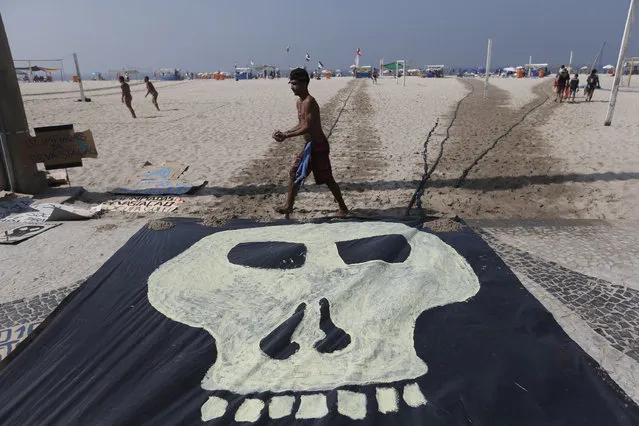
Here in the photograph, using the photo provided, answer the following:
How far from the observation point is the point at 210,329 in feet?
8.39

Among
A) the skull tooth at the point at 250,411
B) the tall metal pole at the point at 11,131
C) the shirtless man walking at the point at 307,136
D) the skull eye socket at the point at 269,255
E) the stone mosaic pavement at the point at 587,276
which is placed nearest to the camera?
the skull tooth at the point at 250,411

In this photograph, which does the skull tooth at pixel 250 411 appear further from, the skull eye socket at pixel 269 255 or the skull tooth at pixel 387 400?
the skull eye socket at pixel 269 255

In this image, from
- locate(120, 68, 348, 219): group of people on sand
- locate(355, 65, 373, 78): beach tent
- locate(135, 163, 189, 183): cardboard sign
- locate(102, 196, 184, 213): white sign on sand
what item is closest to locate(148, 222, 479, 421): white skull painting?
locate(120, 68, 348, 219): group of people on sand

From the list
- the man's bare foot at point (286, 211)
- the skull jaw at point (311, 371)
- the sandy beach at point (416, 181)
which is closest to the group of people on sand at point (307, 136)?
the man's bare foot at point (286, 211)

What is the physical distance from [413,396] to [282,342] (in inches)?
31.0

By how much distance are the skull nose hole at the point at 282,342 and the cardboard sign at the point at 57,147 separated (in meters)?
4.89

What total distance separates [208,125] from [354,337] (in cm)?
1091

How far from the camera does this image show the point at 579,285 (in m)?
3.14

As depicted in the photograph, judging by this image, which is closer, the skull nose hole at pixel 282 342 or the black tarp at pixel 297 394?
the black tarp at pixel 297 394

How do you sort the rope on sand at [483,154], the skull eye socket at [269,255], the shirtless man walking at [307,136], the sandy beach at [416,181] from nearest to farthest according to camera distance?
the skull eye socket at [269,255], the sandy beach at [416,181], the shirtless man walking at [307,136], the rope on sand at [483,154]

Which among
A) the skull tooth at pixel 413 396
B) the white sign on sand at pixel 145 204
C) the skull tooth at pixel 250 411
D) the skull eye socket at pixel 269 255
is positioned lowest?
the white sign on sand at pixel 145 204

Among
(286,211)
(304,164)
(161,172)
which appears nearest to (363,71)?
(161,172)

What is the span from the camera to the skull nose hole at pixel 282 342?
2.33 meters

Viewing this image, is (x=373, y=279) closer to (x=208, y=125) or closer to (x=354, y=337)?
(x=354, y=337)
